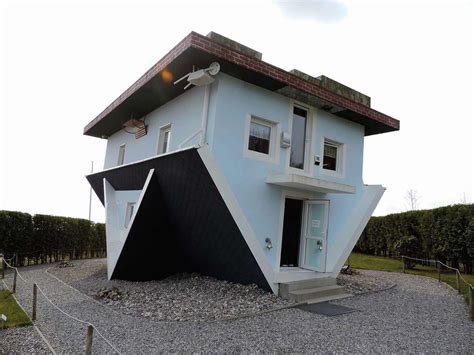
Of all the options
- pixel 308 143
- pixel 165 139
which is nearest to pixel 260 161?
pixel 308 143

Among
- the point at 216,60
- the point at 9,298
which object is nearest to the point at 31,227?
the point at 9,298

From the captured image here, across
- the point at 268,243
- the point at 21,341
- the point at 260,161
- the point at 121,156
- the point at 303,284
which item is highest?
the point at 121,156

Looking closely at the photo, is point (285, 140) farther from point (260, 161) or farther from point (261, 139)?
point (260, 161)

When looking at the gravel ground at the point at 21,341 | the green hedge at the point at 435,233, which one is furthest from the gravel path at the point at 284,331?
the green hedge at the point at 435,233

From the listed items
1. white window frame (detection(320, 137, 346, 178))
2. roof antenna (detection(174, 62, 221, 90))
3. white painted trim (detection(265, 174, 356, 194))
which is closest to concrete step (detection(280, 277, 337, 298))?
white painted trim (detection(265, 174, 356, 194))

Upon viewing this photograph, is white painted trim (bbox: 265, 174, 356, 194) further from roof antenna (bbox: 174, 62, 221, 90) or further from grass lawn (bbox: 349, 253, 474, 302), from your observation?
grass lawn (bbox: 349, 253, 474, 302)

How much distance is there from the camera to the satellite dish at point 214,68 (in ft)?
21.2

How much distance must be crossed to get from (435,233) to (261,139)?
991 centimetres

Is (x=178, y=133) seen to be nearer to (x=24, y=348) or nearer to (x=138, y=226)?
(x=138, y=226)

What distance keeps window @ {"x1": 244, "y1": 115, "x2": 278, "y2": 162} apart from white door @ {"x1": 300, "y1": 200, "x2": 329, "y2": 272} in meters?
1.90

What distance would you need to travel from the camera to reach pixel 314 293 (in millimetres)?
7434

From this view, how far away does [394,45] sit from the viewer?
749cm

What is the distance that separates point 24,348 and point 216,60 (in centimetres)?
586

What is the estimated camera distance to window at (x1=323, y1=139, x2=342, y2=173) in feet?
30.2
